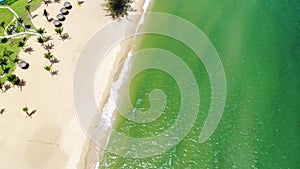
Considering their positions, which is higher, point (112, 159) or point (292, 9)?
point (292, 9)

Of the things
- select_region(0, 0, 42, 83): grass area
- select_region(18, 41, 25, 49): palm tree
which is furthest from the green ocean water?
select_region(0, 0, 42, 83): grass area

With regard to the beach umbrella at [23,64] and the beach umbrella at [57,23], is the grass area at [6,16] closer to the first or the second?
the beach umbrella at [57,23]

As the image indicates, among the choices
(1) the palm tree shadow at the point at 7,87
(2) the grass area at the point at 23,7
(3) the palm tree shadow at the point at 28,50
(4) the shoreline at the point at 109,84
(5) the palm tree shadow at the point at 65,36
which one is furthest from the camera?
(2) the grass area at the point at 23,7

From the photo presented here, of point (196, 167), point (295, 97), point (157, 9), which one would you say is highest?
point (157, 9)

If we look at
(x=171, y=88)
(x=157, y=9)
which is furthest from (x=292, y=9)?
(x=171, y=88)

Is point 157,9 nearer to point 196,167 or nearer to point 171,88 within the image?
point 171,88

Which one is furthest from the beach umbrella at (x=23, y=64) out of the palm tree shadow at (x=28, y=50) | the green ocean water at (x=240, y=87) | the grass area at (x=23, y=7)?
the green ocean water at (x=240, y=87)
